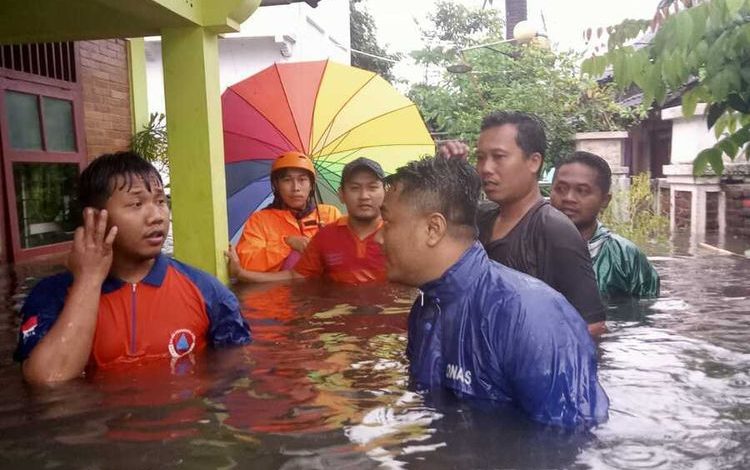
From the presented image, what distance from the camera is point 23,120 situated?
8492mm

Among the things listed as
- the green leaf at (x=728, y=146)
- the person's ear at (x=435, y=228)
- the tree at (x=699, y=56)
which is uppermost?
the tree at (x=699, y=56)

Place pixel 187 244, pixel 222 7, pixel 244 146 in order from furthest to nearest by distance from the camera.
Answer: pixel 244 146
pixel 187 244
pixel 222 7

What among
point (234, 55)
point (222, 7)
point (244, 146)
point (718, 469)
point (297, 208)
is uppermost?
point (234, 55)

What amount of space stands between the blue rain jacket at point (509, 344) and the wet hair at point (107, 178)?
1.42 meters

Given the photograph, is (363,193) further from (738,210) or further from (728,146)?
(738,210)

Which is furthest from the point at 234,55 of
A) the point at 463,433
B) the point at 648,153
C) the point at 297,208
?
the point at 463,433

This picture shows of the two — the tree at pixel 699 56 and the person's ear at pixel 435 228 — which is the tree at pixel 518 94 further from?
the person's ear at pixel 435 228

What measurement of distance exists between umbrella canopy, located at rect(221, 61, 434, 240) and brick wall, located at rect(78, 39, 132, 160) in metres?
3.69

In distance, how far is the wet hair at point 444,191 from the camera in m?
2.52

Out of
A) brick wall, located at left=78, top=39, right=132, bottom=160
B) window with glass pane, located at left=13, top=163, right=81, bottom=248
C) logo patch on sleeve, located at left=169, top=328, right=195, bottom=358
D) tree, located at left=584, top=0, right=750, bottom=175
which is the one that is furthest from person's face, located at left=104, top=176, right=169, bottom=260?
brick wall, located at left=78, top=39, right=132, bottom=160

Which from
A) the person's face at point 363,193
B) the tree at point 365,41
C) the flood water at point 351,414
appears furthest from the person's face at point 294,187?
the tree at point 365,41

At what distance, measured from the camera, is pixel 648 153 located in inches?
661

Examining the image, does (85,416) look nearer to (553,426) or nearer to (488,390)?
(488,390)

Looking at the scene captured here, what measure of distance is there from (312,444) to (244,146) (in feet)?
16.0
